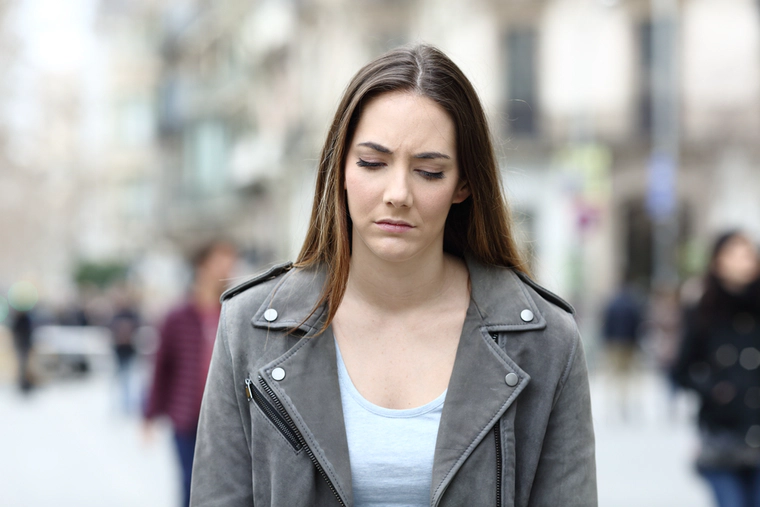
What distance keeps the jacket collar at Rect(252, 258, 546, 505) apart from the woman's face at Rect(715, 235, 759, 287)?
13.2ft

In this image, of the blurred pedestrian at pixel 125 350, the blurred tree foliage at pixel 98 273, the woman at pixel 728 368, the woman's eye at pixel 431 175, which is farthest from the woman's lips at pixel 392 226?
the blurred tree foliage at pixel 98 273

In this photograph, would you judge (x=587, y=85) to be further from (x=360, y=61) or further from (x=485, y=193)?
(x=485, y=193)

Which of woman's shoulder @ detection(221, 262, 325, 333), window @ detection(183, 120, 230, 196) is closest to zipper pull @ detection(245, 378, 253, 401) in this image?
woman's shoulder @ detection(221, 262, 325, 333)

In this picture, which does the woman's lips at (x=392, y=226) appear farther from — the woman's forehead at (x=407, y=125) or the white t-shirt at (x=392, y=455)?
the white t-shirt at (x=392, y=455)

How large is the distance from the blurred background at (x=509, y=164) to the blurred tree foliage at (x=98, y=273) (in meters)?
4.81

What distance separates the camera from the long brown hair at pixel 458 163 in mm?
2430

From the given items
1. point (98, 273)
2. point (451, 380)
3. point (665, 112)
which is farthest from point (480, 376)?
point (98, 273)

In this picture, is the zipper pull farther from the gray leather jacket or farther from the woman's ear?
the woman's ear

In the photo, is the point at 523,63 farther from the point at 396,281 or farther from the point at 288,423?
the point at 288,423

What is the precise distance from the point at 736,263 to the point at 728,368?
0.60 meters

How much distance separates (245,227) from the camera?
38594 millimetres

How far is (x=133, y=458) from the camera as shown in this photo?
11.8m

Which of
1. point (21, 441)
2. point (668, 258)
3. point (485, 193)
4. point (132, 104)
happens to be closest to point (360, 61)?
point (668, 258)

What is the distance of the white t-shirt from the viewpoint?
7.76 feet
